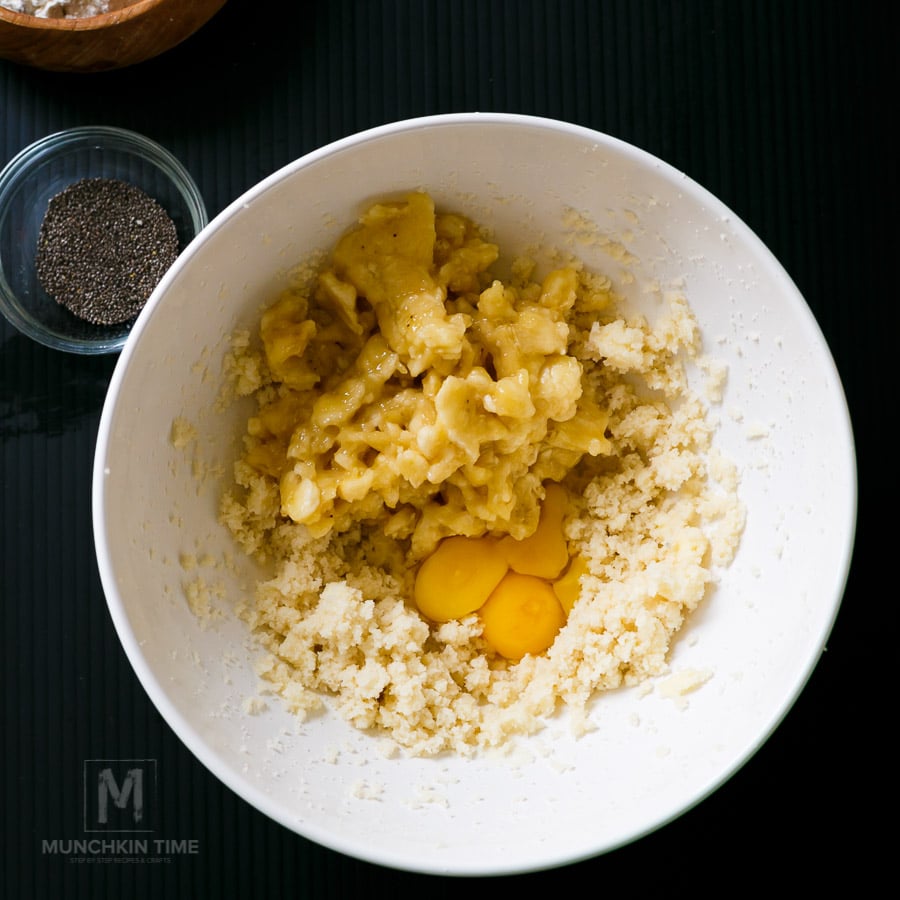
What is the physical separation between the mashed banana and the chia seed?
36 centimetres

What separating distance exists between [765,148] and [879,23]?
328 mm

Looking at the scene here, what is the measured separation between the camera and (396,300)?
4.69 ft

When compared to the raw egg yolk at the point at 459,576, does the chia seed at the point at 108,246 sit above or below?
above

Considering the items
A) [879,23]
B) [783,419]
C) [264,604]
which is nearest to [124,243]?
[264,604]

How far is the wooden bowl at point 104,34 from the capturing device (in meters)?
1.53

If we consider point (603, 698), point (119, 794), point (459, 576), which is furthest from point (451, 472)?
point (119, 794)

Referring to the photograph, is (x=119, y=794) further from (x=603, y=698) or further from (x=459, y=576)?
(x=603, y=698)

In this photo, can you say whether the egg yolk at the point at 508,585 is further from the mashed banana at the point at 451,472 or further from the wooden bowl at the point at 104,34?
the wooden bowl at the point at 104,34

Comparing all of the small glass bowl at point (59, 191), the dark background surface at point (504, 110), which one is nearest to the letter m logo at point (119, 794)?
the dark background surface at point (504, 110)

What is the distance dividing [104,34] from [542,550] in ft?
3.61

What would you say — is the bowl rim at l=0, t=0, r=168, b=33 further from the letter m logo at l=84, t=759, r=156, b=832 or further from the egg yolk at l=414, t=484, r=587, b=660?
the letter m logo at l=84, t=759, r=156, b=832

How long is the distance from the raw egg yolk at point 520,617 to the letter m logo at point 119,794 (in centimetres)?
Result: 67

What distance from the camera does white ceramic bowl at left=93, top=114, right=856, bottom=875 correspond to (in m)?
1.30

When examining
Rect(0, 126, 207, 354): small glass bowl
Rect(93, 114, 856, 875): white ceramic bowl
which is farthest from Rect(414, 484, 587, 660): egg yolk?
Rect(0, 126, 207, 354): small glass bowl
